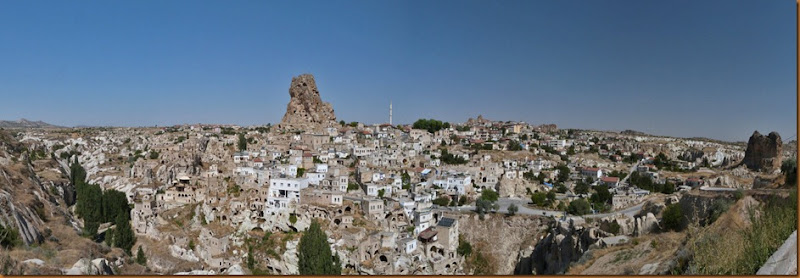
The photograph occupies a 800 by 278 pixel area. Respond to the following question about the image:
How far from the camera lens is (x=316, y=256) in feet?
46.5

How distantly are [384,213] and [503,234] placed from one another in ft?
16.3

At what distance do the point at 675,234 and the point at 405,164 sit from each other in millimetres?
20395

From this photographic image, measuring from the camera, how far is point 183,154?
28.6 metres

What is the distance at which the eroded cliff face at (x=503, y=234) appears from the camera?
1844 centimetres

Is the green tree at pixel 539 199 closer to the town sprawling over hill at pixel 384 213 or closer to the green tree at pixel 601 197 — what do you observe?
the town sprawling over hill at pixel 384 213

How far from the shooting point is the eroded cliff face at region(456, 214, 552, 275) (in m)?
18.4

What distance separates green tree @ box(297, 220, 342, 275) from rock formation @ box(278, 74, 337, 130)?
2901 centimetres

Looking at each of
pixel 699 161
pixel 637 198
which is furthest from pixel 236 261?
pixel 699 161

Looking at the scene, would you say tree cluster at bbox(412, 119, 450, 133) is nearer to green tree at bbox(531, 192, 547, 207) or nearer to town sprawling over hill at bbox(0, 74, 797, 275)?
town sprawling over hill at bbox(0, 74, 797, 275)

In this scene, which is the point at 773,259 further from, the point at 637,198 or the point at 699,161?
the point at 699,161

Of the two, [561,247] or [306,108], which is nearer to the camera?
[561,247]

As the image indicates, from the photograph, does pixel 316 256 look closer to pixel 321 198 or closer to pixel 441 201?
pixel 321 198

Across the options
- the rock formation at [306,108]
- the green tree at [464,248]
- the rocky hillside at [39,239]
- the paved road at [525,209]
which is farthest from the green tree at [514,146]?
the rocky hillside at [39,239]

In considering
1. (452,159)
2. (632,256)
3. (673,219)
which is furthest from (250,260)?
(452,159)
